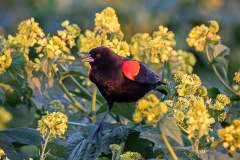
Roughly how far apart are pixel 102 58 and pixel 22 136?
49cm

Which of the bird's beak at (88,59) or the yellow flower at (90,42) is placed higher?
the yellow flower at (90,42)

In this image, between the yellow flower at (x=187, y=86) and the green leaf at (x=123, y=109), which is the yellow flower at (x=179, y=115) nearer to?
the yellow flower at (x=187, y=86)

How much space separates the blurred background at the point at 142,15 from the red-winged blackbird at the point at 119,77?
10.2 feet

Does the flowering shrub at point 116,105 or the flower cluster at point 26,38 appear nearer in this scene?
the flowering shrub at point 116,105

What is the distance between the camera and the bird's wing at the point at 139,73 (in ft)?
10.1

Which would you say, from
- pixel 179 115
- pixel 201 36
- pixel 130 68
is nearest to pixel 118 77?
pixel 130 68

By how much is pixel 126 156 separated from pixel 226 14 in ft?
14.2

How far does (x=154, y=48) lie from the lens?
329cm

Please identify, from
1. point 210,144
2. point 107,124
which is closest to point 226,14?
point 107,124

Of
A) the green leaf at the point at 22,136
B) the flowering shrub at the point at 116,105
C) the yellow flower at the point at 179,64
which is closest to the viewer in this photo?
the flowering shrub at the point at 116,105

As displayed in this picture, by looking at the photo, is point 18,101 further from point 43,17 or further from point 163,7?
point 43,17

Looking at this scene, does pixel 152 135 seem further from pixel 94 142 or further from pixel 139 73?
pixel 139 73

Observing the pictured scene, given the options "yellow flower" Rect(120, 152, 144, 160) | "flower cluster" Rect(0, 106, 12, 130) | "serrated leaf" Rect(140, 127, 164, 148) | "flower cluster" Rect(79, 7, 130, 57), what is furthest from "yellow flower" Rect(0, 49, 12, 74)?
"flower cluster" Rect(0, 106, 12, 130)

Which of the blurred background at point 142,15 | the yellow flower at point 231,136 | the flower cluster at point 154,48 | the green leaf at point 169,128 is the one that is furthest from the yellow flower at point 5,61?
the blurred background at point 142,15
